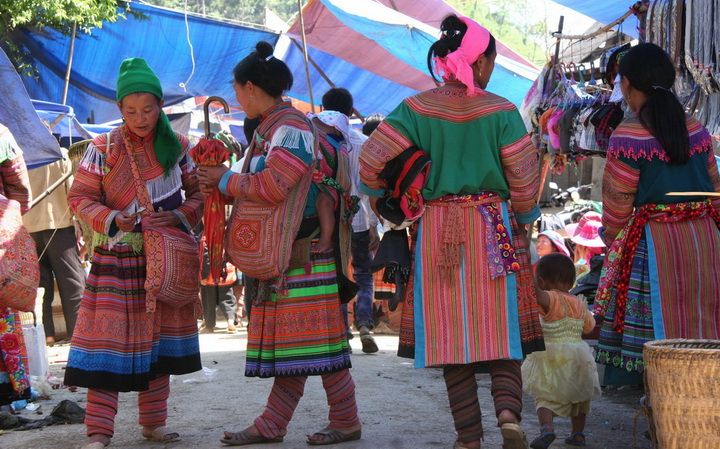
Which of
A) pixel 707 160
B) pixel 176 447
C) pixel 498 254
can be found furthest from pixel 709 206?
pixel 176 447

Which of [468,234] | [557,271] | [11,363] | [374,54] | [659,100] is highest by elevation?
[374,54]

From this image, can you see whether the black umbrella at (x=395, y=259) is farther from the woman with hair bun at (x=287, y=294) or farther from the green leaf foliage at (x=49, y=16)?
the green leaf foliage at (x=49, y=16)

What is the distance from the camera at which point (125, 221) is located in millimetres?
4180

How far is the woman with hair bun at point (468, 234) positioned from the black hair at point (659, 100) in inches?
27.2

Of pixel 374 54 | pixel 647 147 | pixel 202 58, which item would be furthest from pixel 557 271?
pixel 202 58

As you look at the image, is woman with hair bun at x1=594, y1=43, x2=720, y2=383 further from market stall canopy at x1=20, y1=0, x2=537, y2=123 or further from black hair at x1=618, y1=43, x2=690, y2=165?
market stall canopy at x1=20, y1=0, x2=537, y2=123

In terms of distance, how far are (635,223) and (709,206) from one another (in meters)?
0.35

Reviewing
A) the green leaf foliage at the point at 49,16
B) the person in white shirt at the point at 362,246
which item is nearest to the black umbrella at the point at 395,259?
the person in white shirt at the point at 362,246

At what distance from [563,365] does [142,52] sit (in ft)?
35.7

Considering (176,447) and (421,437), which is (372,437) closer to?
(421,437)

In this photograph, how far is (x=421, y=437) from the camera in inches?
171

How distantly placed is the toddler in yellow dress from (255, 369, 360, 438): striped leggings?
92cm

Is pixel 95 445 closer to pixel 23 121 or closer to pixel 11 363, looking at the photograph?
pixel 11 363

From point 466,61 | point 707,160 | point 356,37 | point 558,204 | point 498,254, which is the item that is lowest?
point 498,254
